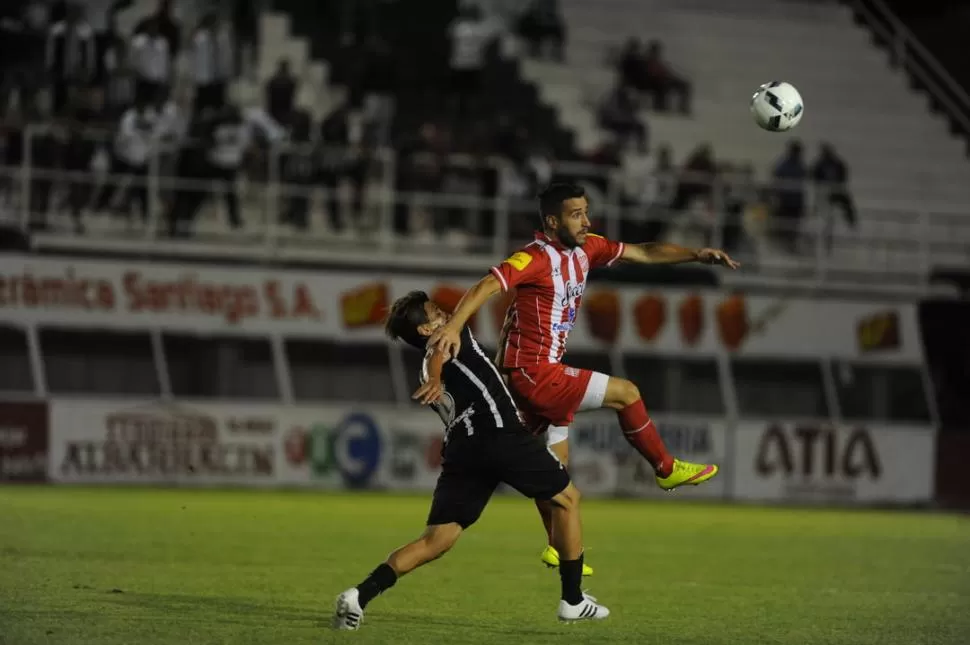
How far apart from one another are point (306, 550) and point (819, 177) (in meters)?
16.0

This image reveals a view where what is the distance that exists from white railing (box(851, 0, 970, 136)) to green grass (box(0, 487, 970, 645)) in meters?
13.5

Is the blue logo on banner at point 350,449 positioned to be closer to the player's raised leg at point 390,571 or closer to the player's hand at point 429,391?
the player's raised leg at point 390,571

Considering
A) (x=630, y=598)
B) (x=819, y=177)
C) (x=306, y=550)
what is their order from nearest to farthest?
(x=630, y=598) → (x=306, y=550) → (x=819, y=177)

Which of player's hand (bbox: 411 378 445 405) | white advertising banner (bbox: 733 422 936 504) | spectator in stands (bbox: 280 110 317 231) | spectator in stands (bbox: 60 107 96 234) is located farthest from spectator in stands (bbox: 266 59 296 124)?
player's hand (bbox: 411 378 445 405)

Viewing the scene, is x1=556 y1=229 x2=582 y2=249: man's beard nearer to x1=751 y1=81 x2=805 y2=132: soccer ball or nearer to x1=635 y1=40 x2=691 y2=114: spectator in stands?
x1=751 y1=81 x2=805 y2=132: soccer ball

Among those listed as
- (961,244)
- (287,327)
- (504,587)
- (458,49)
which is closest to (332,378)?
(287,327)

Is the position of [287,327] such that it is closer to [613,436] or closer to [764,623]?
[613,436]

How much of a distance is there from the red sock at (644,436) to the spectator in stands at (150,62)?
15226 millimetres

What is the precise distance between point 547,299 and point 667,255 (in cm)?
86

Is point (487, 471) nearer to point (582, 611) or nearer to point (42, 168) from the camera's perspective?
point (582, 611)

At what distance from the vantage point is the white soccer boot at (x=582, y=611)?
9938 mm

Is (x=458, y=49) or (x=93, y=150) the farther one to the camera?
(x=458, y=49)

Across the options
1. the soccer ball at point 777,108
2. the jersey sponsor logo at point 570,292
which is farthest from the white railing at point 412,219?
the jersey sponsor logo at point 570,292

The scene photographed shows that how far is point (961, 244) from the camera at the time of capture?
95.4 feet
